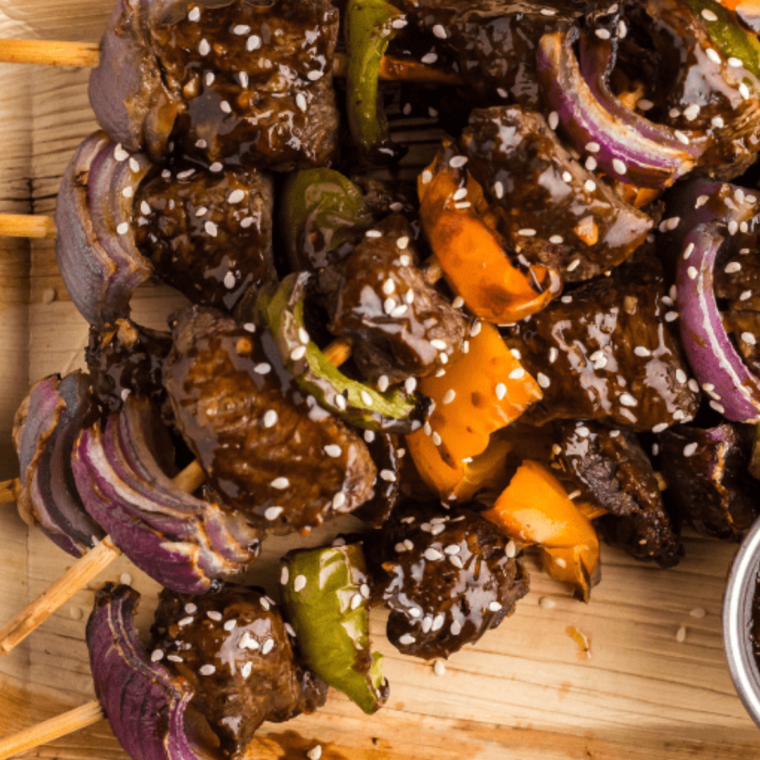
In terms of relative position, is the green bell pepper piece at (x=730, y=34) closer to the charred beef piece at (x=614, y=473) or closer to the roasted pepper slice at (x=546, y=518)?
the charred beef piece at (x=614, y=473)

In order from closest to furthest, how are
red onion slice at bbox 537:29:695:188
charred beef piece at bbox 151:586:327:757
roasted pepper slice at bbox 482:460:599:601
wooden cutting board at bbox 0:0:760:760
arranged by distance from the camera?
1. red onion slice at bbox 537:29:695:188
2. charred beef piece at bbox 151:586:327:757
3. roasted pepper slice at bbox 482:460:599:601
4. wooden cutting board at bbox 0:0:760:760

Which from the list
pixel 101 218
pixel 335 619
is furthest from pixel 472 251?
pixel 335 619

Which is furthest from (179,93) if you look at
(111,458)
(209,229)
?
(111,458)

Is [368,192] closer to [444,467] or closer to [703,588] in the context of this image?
[444,467]

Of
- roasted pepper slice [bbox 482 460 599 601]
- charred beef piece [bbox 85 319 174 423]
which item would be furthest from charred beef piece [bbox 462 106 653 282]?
charred beef piece [bbox 85 319 174 423]

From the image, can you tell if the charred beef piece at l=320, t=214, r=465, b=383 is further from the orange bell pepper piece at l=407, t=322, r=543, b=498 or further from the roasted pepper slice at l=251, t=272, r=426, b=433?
the orange bell pepper piece at l=407, t=322, r=543, b=498

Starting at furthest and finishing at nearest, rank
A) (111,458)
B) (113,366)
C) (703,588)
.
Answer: (703,588) → (113,366) → (111,458)

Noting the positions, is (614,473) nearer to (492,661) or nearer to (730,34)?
(492,661)
